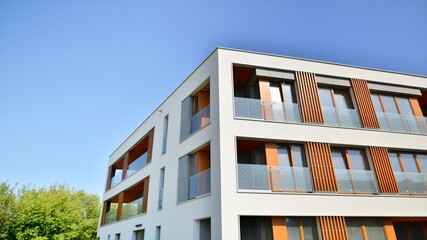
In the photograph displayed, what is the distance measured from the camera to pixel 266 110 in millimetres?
11242

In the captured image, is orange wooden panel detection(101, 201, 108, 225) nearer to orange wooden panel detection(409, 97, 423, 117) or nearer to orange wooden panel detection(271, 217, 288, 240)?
orange wooden panel detection(271, 217, 288, 240)

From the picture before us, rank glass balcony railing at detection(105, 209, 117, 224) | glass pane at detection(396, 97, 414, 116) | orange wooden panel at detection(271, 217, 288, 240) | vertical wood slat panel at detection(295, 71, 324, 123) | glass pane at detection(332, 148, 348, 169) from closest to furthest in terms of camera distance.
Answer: orange wooden panel at detection(271, 217, 288, 240)
glass pane at detection(332, 148, 348, 169)
vertical wood slat panel at detection(295, 71, 324, 123)
glass pane at detection(396, 97, 414, 116)
glass balcony railing at detection(105, 209, 117, 224)

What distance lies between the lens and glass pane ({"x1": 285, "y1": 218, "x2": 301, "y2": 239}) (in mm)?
9571

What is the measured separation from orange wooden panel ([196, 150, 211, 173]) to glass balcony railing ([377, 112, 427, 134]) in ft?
27.8

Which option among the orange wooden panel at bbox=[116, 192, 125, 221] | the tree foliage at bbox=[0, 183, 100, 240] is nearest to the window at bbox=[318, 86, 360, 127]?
the orange wooden panel at bbox=[116, 192, 125, 221]

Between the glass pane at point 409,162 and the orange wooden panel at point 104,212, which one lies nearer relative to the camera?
the glass pane at point 409,162

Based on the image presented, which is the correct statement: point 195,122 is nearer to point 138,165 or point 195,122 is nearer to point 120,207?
point 138,165

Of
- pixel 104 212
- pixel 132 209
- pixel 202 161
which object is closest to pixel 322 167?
pixel 202 161

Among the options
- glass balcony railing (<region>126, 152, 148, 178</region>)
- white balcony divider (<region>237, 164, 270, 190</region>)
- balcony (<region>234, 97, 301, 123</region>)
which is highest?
glass balcony railing (<region>126, 152, 148, 178</region>)

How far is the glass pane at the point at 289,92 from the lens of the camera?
39.4ft

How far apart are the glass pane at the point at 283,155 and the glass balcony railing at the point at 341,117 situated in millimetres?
2414

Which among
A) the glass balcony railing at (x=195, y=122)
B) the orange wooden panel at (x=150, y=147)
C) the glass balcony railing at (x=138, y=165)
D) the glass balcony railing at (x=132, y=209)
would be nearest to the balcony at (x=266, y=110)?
the glass balcony railing at (x=195, y=122)

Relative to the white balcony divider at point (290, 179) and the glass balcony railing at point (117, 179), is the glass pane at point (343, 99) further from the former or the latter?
the glass balcony railing at point (117, 179)

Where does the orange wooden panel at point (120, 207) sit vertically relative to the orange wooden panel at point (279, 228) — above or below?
above
